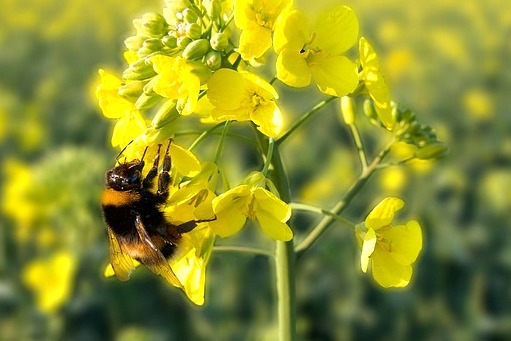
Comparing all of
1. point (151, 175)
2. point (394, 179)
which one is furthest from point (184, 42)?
point (394, 179)

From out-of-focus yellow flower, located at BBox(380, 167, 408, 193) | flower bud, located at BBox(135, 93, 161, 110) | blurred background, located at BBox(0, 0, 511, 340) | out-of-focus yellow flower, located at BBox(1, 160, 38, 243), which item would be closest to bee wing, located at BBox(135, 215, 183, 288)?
flower bud, located at BBox(135, 93, 161, 110)

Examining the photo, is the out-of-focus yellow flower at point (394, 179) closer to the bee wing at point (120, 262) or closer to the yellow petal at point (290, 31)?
the bee wing at point (120, 262)

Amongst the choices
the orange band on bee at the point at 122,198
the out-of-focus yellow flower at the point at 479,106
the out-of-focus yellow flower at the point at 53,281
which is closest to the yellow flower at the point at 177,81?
the orange band on bee at the point at 122,198

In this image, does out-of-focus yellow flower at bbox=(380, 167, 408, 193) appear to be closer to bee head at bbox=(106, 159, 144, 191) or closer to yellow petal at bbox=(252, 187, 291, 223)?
bee head at bbox=(106, 159, 144, 191)

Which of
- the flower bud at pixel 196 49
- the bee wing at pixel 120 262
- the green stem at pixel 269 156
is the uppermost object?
the flower bud at pixel 196 49

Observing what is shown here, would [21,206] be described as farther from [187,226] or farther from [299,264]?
[187,226]

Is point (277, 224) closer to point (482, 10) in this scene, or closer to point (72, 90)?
point (72, 90)
